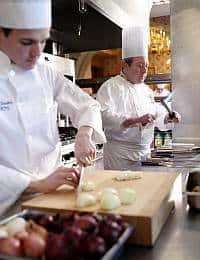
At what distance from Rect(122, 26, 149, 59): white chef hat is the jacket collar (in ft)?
4.37

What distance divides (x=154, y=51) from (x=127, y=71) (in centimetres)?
203

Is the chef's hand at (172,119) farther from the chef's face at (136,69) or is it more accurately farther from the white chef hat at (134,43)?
the white chef hat at (134,43)

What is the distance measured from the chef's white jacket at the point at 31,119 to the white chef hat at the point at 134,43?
1.07 meters

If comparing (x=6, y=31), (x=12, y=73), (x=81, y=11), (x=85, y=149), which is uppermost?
(x=81, y=11)

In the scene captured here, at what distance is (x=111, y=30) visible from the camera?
3047 millimetres

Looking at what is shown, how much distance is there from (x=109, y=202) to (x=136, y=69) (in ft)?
5.35

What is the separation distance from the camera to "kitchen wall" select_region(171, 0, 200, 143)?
2.46m

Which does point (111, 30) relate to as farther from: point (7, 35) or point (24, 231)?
point (24, 231)

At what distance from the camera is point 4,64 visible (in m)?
1.09

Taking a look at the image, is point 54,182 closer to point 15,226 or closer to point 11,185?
point 11,185

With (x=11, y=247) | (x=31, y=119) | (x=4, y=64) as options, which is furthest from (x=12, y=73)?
(x=11, y=247)

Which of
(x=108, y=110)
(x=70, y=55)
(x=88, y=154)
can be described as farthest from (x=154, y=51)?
(x=88, y=154)

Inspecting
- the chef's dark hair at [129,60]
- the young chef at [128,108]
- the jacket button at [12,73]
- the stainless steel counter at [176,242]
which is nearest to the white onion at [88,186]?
the stainless steel counter at [176,242]

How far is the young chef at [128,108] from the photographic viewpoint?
2098 millimetres
